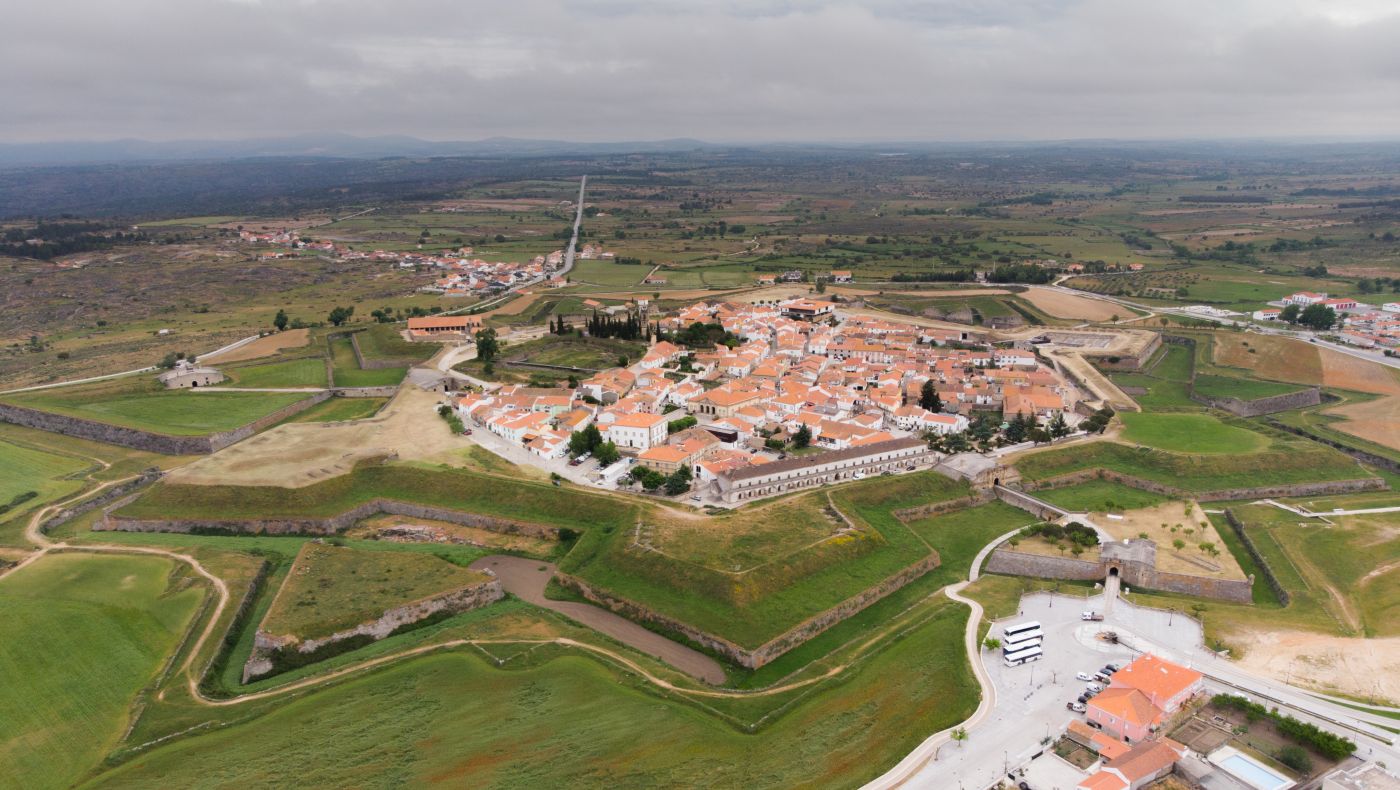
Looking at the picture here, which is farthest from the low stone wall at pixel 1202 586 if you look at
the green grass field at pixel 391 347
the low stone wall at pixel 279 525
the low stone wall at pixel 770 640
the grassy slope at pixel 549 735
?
the green grass field at pixel 391 347

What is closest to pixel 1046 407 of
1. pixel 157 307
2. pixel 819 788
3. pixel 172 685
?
pixel 819 788

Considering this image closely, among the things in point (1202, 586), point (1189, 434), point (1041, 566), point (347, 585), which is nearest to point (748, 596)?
point (1041, 566)

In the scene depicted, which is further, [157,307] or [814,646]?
[157,307]

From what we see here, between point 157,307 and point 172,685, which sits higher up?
point 157,307

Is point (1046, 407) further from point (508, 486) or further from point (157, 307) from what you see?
point (157, 307)

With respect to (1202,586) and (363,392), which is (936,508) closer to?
(1202,586)
